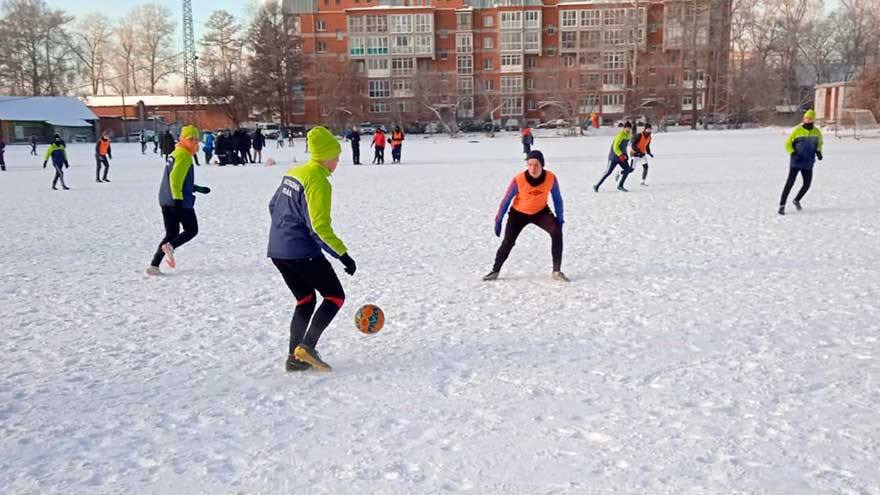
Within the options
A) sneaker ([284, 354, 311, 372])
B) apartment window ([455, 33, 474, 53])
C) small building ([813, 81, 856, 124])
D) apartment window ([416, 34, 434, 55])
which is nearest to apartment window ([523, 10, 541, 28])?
apartment window ([455, 33, 474, 53])

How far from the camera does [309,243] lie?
441cm

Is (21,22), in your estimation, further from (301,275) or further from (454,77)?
(301,275)

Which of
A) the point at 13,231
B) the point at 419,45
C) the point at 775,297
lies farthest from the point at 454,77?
the point at 775,297

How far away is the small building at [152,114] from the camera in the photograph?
213 ft

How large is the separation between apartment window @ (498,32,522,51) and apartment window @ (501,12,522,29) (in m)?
0.79

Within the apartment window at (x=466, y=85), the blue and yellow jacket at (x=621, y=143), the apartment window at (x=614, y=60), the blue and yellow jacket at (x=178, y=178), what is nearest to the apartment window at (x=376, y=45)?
the apartment window at (x=466, y=85)

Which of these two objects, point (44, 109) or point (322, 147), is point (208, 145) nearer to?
point (322, 147)

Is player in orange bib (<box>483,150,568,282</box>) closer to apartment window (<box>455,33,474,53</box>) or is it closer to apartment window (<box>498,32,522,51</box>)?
apartment window (<box>498,32,522,51</box>)

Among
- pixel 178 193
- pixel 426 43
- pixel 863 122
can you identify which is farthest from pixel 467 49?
pixel 178 193

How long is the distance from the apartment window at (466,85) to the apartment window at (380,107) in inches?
333

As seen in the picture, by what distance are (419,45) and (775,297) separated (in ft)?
259

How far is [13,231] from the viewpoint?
11.4 m

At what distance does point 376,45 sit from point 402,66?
377 centimetres

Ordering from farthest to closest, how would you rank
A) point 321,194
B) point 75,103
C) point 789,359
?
point 75,103
point 789,359
point 321,194
